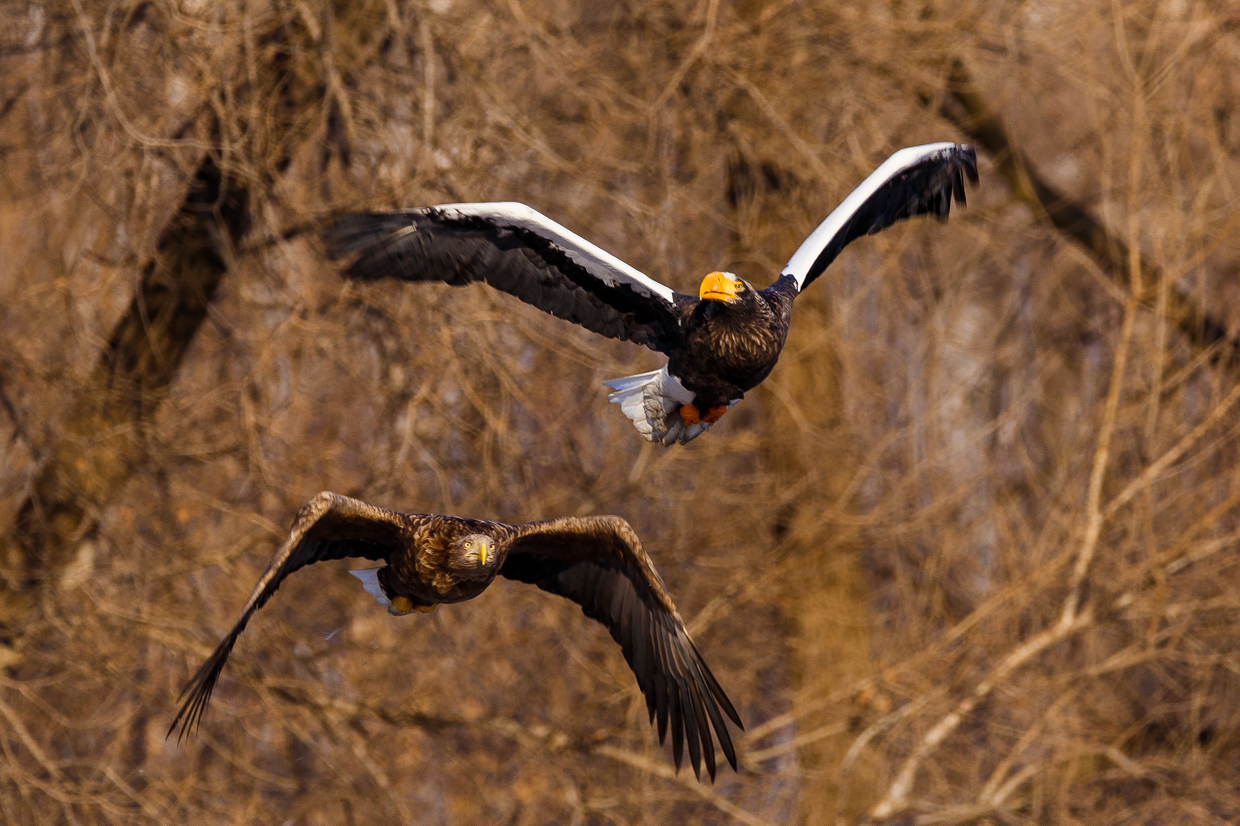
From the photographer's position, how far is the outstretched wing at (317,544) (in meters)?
4.17

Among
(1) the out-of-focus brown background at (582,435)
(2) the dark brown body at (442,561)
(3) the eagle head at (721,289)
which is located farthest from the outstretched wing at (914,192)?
(1) the out-of-focus brown background at (582,435)

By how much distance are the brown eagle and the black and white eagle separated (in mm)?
789

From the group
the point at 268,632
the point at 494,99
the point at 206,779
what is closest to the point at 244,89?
the point at 494,99

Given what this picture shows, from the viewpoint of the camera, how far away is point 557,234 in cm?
566

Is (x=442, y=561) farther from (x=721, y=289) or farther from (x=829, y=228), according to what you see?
(x=829, y=228)

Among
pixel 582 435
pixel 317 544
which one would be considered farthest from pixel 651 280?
pixel 582 435

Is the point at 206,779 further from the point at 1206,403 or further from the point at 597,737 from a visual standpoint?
the point at 1206,403

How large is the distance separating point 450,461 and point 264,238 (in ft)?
5.36

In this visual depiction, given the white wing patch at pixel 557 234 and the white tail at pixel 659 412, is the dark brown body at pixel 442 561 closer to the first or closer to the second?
the white tail at pixel 659 412

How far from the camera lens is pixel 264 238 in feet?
25.6

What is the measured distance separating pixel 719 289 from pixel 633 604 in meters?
1.28

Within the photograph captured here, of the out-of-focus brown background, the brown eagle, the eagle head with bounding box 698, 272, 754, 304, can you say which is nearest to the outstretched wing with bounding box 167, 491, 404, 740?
the brown eagle

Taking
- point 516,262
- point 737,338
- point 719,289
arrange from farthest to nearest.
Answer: point 516,262
point 737,338
point 719,289

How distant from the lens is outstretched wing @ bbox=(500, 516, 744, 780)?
204 inches
